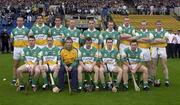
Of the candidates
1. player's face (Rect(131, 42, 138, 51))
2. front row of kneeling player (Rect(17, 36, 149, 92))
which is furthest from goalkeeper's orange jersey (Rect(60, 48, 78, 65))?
player's face (Rect(131, 42, 138, 51))

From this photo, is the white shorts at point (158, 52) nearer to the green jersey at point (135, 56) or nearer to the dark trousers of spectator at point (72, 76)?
the green jersey at point (135, 56)

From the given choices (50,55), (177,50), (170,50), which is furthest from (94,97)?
(177,50)

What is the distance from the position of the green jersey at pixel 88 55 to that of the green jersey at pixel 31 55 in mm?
1315

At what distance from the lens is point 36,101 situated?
13508 mm

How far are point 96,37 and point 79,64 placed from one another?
68.9 inches

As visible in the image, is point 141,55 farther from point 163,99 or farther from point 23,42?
point 23,42

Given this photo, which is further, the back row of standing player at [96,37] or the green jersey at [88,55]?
the back row of standing player at [96,37]

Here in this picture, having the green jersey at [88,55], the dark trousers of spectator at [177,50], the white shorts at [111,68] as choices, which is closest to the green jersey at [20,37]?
the green jersey at [88,55]

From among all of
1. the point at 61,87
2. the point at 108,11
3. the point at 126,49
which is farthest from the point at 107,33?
the point at 108,11

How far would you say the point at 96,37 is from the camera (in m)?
16.6

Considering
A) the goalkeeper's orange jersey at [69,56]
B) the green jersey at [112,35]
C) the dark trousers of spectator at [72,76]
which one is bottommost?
the dark trousers of spectator at [72,76]

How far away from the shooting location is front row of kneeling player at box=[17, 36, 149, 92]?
1506cm

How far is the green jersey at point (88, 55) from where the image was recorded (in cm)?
1539

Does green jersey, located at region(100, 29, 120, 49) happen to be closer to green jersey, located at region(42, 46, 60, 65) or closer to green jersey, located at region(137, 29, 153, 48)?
green jersey, located at region(137, 29, 153, 48)
